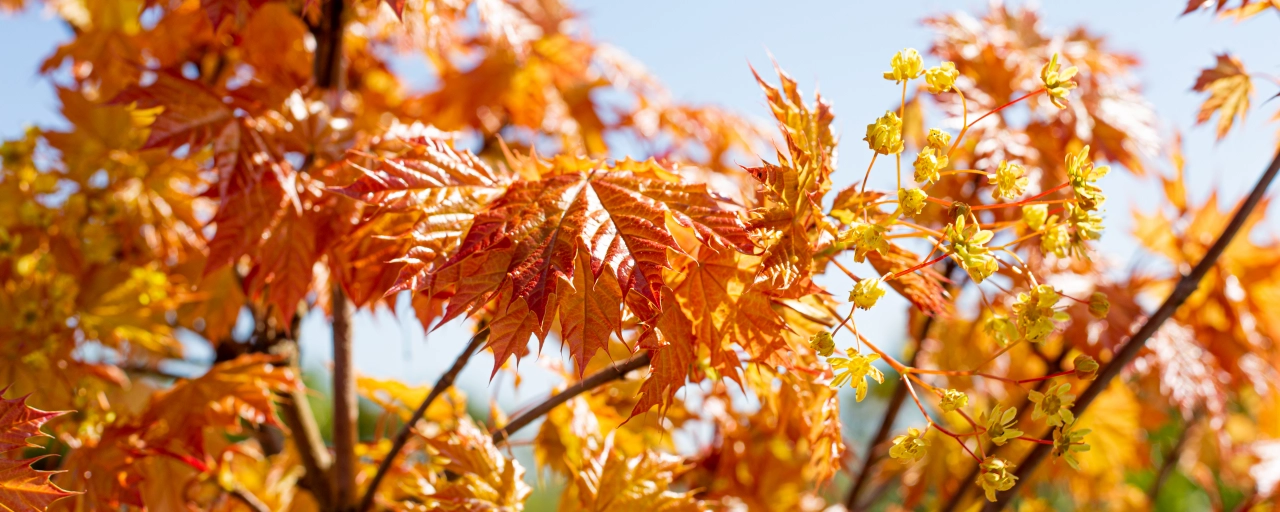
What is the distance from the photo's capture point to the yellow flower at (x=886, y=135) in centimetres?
72

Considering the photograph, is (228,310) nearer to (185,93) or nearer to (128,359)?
(128,359)

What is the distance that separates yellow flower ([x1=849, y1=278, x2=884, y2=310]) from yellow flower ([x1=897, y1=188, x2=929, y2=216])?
0.06 metres

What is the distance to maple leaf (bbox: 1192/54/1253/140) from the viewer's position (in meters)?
1.11

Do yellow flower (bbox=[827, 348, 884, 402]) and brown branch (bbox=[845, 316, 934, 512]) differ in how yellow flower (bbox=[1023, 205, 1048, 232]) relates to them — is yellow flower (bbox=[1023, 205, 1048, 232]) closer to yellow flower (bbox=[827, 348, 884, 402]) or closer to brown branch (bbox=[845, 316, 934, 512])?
yellow flower (bbox=[827, 348, 884, 402])

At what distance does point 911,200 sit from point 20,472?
84cm

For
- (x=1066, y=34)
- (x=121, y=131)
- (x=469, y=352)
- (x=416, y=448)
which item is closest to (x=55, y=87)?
(x=121, y=131)

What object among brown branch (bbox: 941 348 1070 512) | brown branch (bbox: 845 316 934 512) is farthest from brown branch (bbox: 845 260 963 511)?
brown branch (bbox: 941 348 1070 512)

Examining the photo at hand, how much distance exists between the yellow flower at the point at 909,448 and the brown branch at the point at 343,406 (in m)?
0.82

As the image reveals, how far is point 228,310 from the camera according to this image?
4.81 ft

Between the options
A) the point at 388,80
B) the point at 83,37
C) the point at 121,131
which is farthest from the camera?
the point at 388,80

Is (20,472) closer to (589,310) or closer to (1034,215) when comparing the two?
(589,310)

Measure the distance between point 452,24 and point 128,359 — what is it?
88cm

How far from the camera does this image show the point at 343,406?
1286mm

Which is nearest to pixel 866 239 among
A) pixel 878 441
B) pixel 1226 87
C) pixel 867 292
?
pixel 867 292
